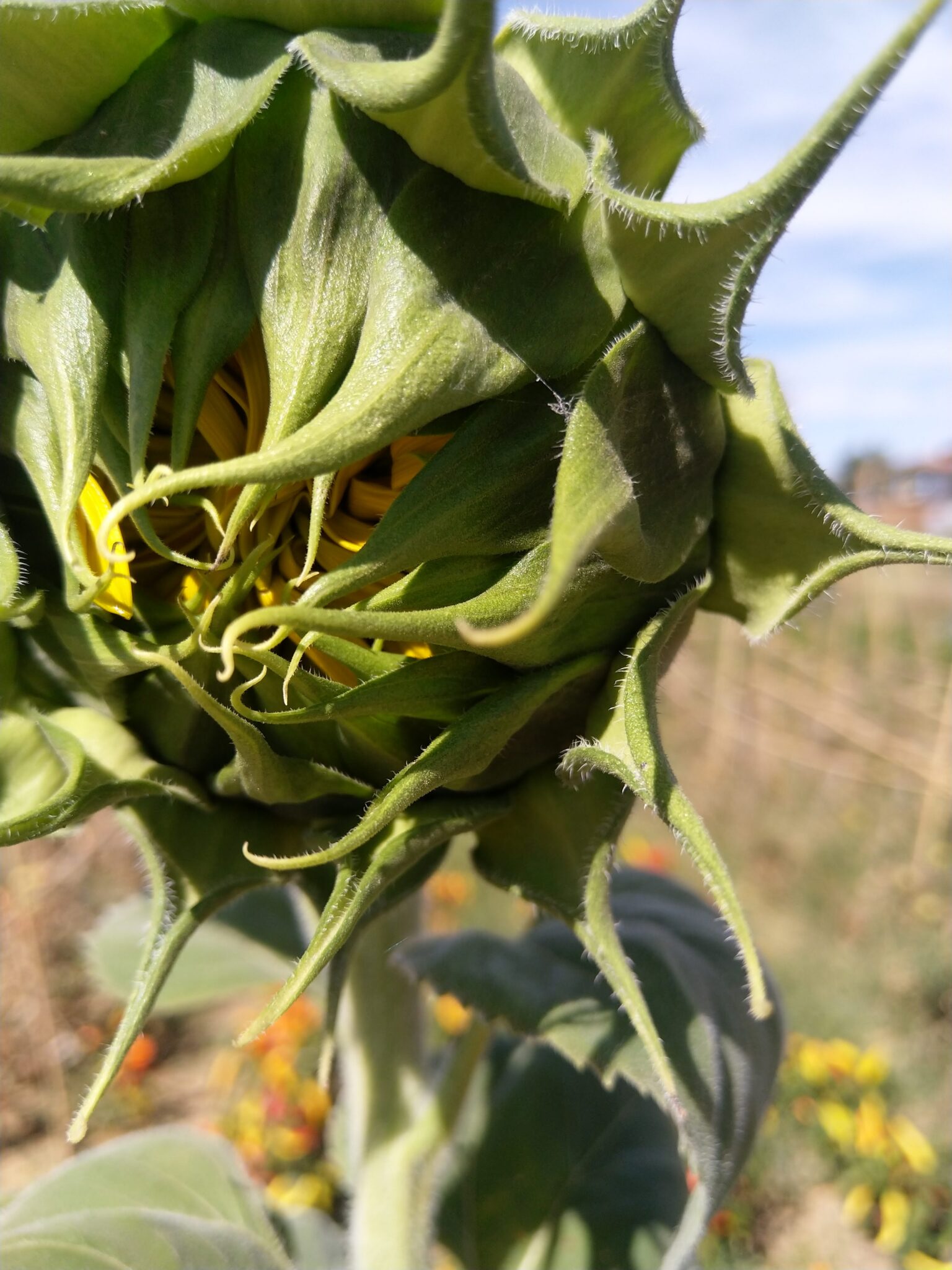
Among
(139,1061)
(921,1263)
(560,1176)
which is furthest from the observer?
(139,1061)

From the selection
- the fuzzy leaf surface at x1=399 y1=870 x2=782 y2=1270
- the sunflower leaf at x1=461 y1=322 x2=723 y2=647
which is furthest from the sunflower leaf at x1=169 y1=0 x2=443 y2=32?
the fuzzy leaf surface at x1=399 y1=870 x2=782 y2=1270

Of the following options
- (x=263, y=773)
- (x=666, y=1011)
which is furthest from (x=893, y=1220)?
(x=263, y=773)

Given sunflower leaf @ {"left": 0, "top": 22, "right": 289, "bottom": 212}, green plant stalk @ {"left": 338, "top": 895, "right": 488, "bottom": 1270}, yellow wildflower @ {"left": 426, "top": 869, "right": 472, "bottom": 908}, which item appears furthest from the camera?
yellow wildflower @ {"left": 426, "top": 869, "right": 472, "bottom": 908}

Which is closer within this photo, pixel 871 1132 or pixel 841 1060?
pixel 871 1132

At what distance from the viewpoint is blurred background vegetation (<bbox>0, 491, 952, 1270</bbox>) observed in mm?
3975

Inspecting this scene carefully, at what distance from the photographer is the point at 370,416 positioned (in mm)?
706

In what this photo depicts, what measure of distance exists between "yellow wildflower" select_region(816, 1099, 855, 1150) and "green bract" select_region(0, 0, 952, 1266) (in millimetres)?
3688

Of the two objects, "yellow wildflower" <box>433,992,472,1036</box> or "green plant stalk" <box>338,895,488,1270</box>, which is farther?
"yellow wildflower" <box>433,992,472,1036</box>

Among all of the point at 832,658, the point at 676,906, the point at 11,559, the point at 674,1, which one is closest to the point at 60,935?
the point at 676,906

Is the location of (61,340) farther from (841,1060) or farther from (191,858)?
(841,1060)

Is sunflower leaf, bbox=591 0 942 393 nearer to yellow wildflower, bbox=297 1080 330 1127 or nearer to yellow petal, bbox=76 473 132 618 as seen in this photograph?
yellow petal, bbox=76 473 132 618

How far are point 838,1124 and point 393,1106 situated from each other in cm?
333

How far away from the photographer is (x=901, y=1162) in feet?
13.2

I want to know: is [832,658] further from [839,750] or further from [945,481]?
[945,481]
